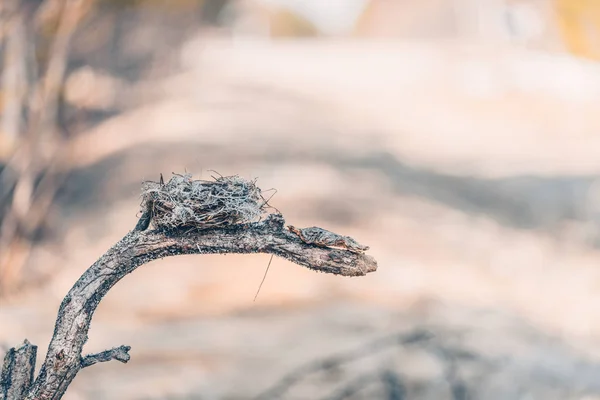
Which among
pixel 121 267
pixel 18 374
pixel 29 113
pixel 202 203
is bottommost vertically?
pixel 18 374

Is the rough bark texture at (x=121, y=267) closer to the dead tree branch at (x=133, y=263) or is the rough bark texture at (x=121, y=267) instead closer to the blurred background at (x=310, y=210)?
the dead tree branch at (x=133, y=263)

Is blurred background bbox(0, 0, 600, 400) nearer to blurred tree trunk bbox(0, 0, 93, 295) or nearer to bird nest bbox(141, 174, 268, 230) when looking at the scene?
blurred tree trunk bbox(0, 0, 93, 295)

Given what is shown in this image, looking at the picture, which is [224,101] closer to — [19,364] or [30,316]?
[30,316]

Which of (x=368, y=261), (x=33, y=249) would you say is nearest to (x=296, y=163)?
(x=33, y=249)

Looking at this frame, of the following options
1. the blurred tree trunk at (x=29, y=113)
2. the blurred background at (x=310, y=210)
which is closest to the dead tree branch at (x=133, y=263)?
the blurred background at (x=310, y=210)

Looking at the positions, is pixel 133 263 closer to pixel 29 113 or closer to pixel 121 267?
pixel 121 267

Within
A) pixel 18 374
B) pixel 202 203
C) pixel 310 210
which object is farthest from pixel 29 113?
pixel 202 203
